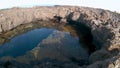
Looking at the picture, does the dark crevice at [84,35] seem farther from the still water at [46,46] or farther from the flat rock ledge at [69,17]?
the still water at [46,46]

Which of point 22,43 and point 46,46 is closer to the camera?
point 46,46

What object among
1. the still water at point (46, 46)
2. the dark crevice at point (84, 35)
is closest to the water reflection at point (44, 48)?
the still water at point (46, 46)

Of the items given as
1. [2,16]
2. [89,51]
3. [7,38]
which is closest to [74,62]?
[89,51]

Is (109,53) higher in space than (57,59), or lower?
higher

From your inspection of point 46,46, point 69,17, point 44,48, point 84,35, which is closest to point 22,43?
point 46,46

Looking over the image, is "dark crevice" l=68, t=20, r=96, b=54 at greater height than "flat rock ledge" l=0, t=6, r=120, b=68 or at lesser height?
lesser

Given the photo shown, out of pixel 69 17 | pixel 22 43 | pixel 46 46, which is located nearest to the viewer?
pixel 46 46

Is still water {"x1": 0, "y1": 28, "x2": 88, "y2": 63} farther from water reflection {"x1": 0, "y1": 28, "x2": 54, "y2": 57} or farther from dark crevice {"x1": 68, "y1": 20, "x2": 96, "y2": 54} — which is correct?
dark crevice {"x1": 68, "y1": 20, "x2": 96, "y2": 54}

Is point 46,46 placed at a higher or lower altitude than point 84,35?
higher

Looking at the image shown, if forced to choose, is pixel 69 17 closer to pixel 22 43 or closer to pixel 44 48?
pixel 22 43

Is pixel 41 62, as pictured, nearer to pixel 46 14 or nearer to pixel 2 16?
pixel 2 16

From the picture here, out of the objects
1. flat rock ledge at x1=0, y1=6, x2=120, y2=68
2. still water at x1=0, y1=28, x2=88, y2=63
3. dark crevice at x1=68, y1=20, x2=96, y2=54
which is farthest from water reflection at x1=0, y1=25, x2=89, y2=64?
flat rock ledge at x1=0, y1=6, x2=120, y2=68
